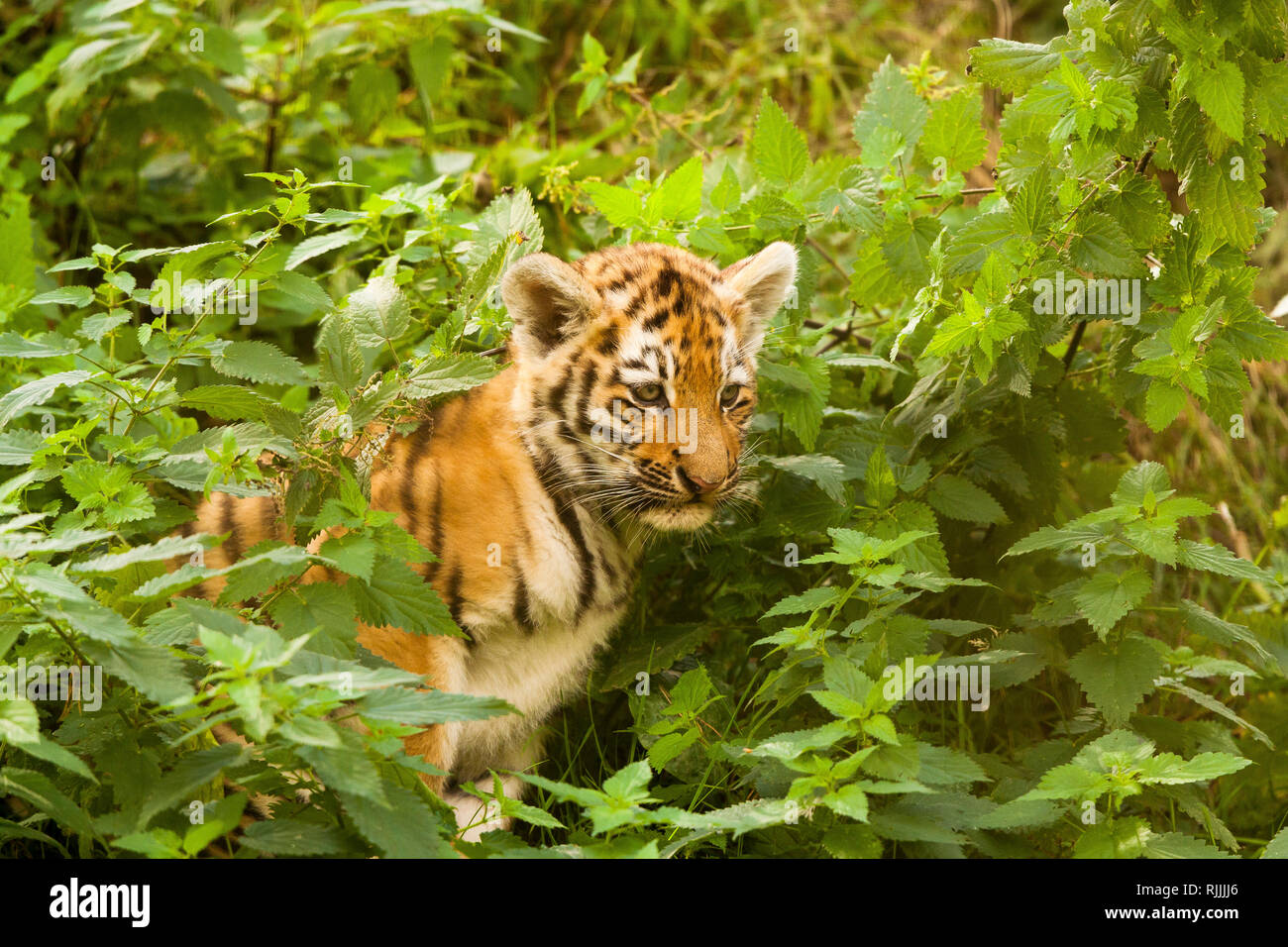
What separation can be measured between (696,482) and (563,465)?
0.40 meters

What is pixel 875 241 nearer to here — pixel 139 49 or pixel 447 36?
pixel 447 36

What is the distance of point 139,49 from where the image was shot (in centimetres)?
473

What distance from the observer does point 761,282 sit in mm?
3342

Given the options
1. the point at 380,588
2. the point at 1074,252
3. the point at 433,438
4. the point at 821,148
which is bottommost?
the point at 380,588

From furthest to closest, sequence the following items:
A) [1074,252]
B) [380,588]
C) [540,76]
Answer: [540,76]
[1074,252]
[380,588]

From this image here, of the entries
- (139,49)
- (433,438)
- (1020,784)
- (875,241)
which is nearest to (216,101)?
(139,49)

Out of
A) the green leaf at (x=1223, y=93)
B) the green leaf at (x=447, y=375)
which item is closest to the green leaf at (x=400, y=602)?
the green leaf at (x=447, y=375)

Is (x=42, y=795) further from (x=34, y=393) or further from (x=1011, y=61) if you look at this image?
(x=1011, y=61)

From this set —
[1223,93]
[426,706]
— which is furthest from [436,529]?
[1223,93]

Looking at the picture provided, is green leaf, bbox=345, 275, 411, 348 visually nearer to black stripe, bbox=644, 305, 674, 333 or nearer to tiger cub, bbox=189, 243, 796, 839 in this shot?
tiger cub, bbox=189, 243, 796, 839

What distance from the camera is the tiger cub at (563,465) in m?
3.12

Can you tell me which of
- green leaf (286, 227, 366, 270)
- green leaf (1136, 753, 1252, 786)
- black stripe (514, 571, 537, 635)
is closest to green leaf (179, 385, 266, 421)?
green leaf (286, 227, 366, 270)

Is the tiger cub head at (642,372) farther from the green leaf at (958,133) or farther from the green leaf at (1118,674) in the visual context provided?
the green leaf at (1118,674)

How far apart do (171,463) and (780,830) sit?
64.4 inches
